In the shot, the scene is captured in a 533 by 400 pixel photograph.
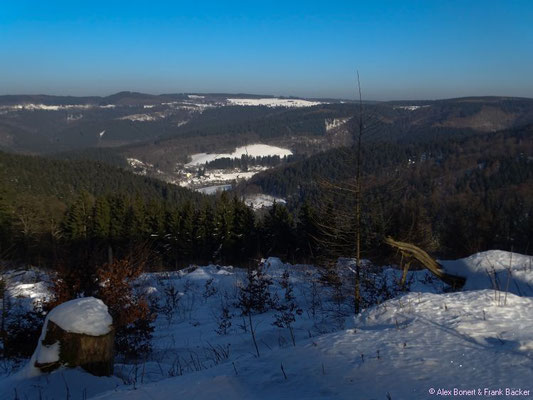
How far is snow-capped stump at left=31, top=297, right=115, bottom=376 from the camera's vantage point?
446cm

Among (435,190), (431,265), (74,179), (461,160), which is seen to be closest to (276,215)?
(431,265)

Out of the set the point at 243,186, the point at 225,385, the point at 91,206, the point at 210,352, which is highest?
the point at 225,385

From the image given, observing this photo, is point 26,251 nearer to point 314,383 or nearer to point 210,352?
point 210,352

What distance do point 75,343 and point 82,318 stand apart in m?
0.28

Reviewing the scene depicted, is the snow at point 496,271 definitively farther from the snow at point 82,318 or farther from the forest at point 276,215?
the snow at point 82,318

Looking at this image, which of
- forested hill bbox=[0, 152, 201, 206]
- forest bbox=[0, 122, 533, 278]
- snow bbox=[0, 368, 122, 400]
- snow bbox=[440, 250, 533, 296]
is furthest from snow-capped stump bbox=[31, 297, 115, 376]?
forested hill bbox=[0, 152, 201, 206]

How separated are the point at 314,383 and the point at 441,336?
1471 millimetres

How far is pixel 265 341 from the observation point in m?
6.16

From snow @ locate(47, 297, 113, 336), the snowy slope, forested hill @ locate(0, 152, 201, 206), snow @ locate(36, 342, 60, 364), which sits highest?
the snowy slope

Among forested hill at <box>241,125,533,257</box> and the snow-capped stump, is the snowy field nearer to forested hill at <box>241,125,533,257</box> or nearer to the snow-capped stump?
the snow-capped stump

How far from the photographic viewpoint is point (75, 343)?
452cm

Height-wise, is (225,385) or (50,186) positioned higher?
(225,385)

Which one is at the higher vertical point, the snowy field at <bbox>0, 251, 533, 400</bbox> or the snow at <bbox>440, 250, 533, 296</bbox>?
the snowy field at <bbox>0, 251, 533, 400</bbox>

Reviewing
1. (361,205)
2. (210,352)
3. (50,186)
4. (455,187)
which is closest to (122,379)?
(210,352)
